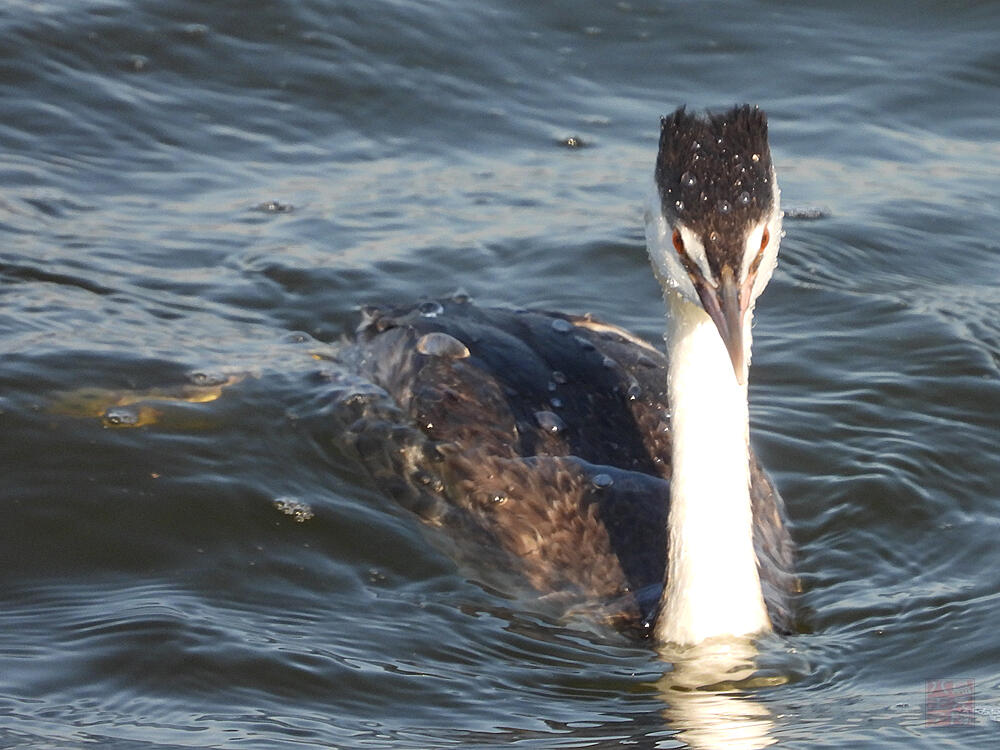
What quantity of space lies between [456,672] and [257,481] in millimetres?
1600

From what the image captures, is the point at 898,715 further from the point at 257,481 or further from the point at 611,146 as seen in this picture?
the point at 611,146

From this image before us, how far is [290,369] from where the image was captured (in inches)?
300

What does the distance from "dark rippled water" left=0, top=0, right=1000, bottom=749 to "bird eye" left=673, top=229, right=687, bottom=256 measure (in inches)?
52.8

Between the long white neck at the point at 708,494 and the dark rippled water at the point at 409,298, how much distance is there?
22cm

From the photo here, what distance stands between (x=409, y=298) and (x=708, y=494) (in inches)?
128

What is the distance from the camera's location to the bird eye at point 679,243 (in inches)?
202

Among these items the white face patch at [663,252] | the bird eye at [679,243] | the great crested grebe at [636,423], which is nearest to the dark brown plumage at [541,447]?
the great crested grebe at [636,423]

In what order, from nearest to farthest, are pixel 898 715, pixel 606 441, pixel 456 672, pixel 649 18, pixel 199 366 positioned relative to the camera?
pixel 898 715
pixel 456 672
pixel 606 441
pixel 199 366
pixel 649 18

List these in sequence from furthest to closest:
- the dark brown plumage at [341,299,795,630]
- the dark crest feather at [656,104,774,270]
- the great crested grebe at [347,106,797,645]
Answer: the dark brown plumage at [341,299,795,630] → the great crested grebe at [347,106,797,645] → the dark crest feather at [656,104,774,270]

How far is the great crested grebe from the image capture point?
5129 mm

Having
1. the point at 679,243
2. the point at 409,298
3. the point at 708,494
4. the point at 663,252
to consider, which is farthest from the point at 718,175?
the point at 409,298

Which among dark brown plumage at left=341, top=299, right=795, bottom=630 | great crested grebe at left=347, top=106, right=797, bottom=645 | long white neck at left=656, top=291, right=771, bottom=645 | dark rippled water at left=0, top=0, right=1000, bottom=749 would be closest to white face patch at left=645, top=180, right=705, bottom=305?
great crested grebe at left=347, top=106, right=797, bottom=645

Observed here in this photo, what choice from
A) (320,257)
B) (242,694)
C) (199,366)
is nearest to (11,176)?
(320,257)

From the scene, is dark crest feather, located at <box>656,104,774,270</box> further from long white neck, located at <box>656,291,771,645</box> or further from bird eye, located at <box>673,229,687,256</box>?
long white neck, located at <box>656,291,771,645</box>
